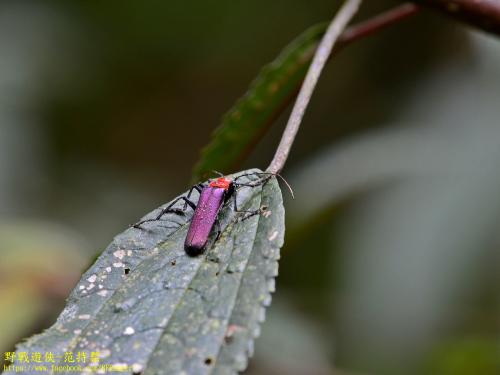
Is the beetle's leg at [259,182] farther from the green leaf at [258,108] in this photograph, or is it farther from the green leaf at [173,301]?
the green leaf at [258,108]

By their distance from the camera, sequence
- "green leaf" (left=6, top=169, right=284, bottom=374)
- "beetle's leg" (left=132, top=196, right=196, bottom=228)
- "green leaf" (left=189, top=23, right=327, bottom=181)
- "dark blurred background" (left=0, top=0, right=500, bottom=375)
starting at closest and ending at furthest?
"green leaf" (left=6, top=169, right=284, bottom=374)
"beetle's leg" (left=132, top=196, right=196, bottom=228)
"green leaf" (left=189, top=23, right=327, bottom=181)
"dark blurred background" (left=0, top=0, right=500, bottom=375)

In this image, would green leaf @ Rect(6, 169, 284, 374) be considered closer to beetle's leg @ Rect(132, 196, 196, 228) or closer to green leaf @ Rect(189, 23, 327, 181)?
beetle's leg @ Rect(132, 196, 196, 228)

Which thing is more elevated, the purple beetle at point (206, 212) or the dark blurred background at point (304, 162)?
the dark blurred background at point (304, 162)

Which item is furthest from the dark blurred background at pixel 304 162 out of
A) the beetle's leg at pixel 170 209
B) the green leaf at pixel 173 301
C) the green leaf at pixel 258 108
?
the green leaf at pixel 173 301

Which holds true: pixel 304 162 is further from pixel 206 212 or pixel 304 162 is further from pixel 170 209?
pixel 170 209

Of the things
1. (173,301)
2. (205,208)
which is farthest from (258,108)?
(173,301)

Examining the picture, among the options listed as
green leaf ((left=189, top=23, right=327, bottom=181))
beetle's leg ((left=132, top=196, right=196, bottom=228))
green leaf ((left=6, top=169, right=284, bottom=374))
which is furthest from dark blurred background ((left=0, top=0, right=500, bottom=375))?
green leaf ((left=6, top=169, right=284, bottom=374))
